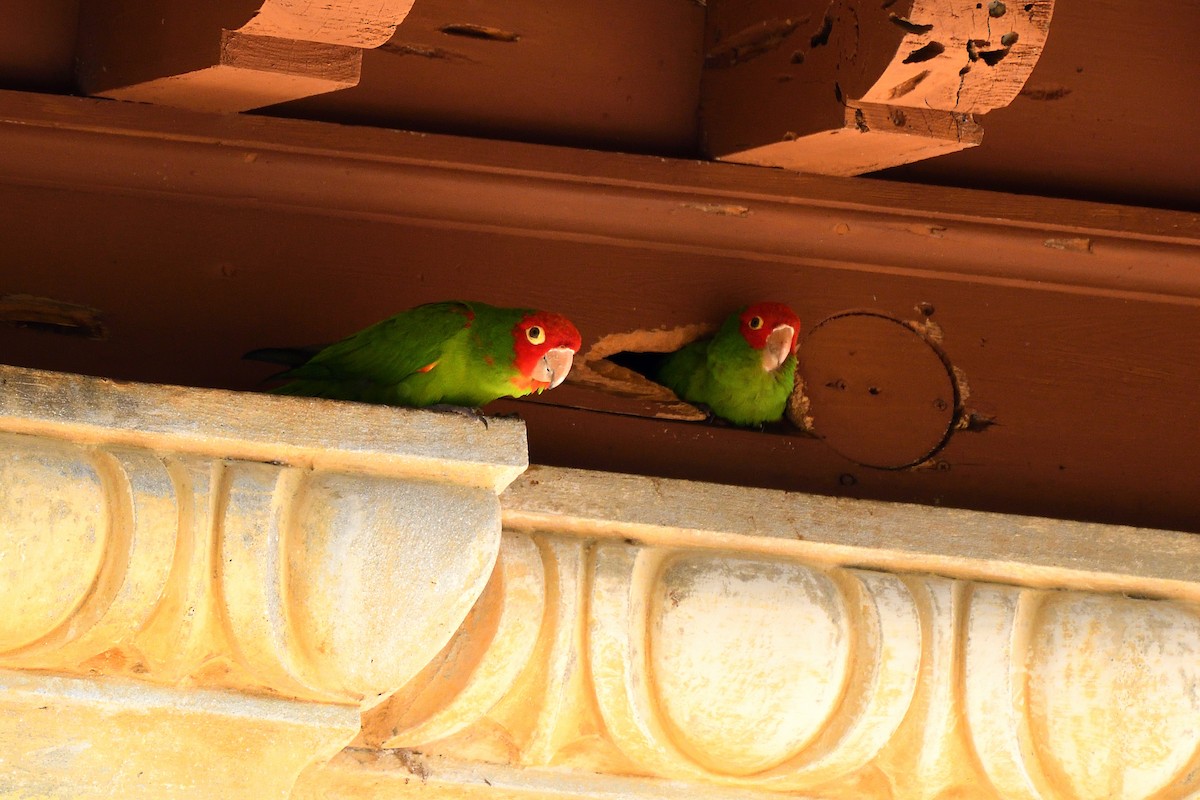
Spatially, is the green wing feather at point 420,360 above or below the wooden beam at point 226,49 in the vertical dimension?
below

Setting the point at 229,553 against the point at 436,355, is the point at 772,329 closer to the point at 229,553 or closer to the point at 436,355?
the point at 436,355

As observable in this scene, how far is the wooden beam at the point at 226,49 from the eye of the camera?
131 centimetres

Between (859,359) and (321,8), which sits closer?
(321,8)

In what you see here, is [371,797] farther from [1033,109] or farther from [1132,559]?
[1033,109]

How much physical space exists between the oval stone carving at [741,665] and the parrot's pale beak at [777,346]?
0.40 metres

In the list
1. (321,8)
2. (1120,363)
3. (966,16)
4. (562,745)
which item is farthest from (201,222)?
(1120,363)

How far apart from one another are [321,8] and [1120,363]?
119 centimetres

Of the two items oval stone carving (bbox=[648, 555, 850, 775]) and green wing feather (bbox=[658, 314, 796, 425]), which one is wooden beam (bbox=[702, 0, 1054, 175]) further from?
oval stone carving (bbox=[648, 555, 850, 775])

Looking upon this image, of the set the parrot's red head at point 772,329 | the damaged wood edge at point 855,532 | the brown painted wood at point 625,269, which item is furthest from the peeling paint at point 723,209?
the damaged wood edge at point 855,532

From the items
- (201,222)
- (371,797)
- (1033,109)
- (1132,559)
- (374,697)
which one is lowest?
(371,797)

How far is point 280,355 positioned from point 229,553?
311mm

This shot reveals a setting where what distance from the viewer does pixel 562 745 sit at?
165cm

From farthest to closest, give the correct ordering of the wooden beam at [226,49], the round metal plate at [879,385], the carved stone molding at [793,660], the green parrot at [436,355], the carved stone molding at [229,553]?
1. the round metal plate at [879,385]
2. the green parrot at [436,355]
3. the carved stone molding at [793,660]
4. the carved stone molding at [229,553]
5. the wooden beam at [226,49]

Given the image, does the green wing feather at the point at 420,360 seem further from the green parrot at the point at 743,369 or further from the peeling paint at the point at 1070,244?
the peeling paint at the point at 1070,244
